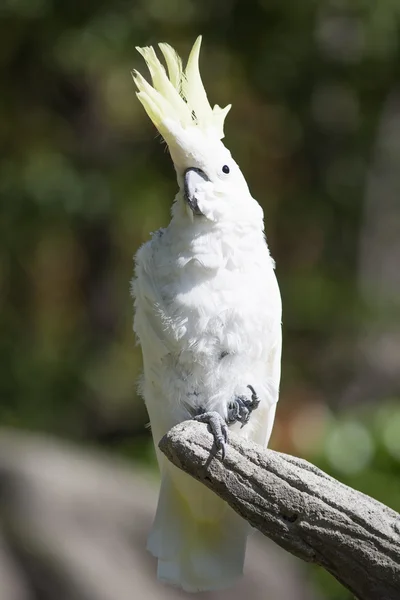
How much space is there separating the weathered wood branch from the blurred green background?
254 cm

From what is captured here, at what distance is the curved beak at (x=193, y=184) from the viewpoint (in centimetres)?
175

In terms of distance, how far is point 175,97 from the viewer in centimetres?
178

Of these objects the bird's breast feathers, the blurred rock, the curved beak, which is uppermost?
the curved beak

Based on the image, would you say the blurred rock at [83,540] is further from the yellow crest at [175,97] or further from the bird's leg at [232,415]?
the yellow crest at [175,97]

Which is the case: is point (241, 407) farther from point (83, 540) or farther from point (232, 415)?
point (83, 540)

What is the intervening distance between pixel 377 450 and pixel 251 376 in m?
2.31

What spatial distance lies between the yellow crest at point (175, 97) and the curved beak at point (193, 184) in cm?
9

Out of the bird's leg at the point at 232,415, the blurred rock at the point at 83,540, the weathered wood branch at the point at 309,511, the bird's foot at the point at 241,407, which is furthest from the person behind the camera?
the blurred rock at the point at 83,540

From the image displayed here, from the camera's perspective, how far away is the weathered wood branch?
1.56 metres

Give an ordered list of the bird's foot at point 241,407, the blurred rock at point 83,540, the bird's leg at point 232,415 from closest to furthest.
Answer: the bird's leg at point 232,415, the bird's foot at point 241,407, the blurred rock at point 83,540

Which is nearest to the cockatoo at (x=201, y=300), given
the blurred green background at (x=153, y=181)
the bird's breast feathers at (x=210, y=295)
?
the bird's breast feathers at (x=210, y=295)

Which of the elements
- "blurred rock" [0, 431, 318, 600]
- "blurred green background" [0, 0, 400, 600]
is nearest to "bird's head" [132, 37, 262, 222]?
"blurred rock" [0, 431, 318, 600]

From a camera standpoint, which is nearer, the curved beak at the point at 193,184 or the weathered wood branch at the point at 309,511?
the weathered wood branch at the point at 309,511

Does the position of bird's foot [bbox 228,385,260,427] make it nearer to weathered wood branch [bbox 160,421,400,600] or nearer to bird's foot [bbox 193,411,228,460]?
bird's foot [bbox 193,411,228,460]
